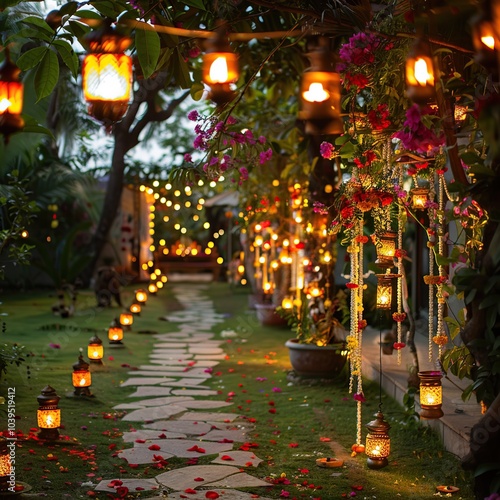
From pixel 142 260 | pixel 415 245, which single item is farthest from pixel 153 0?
pixel 142 260

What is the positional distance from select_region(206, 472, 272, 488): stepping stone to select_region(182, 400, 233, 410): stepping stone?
2.46 m

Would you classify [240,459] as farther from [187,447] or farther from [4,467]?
[4,467]

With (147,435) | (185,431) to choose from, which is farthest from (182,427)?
(147,435)

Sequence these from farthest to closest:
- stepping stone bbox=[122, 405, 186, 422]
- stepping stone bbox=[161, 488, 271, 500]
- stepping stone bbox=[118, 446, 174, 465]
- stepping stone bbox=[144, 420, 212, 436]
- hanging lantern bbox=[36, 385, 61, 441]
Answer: stepping stone bbox=[122, 405, 186, 422], stepping stone bbox=[144, 420, 212, 436], hanging lantern bbox=[36, 385, 61, 441], stepping stone bbox=[118, 446, 174, 465], stepping stone bbox=[161, 488, 271, 500]

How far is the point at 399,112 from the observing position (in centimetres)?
588

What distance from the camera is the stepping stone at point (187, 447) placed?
21.3ft

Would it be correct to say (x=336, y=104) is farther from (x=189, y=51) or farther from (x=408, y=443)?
(x=408, y=443)

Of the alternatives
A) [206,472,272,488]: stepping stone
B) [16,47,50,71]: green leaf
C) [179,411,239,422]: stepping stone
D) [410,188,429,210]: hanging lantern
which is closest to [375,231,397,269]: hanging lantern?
[410,188,429,210]: hanging lantern

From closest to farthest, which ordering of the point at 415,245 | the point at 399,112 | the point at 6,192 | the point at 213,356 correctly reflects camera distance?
1. the point at 399,112
2. the point at 6,192
3. the point at 213,356
4. the point at 415,245

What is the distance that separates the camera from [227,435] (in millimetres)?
7176

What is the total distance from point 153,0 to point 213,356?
742 cm

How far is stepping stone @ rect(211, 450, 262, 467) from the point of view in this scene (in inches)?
246

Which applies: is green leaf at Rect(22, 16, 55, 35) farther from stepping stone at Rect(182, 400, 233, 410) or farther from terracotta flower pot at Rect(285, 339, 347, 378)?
terracotta flower pot at Rect(285, 339, 347, 378)

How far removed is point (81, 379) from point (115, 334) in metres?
3.81
